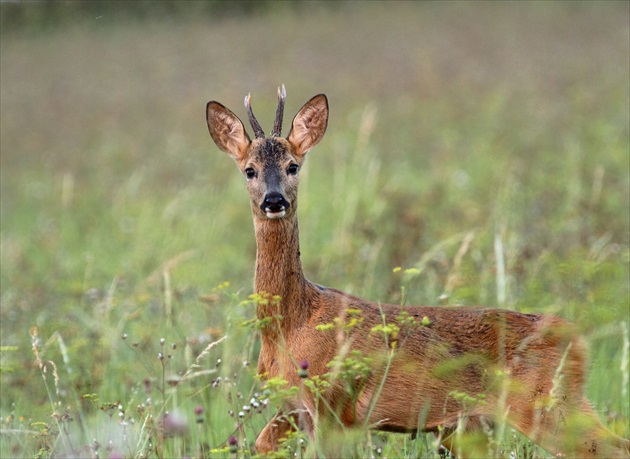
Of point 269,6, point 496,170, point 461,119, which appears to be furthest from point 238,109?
point 269,6

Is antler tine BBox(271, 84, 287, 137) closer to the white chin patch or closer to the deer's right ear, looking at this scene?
the deer's right ear

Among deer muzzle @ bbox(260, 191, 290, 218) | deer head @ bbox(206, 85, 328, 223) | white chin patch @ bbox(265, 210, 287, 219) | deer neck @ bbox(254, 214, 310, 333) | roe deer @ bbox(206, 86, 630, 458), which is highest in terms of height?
deer head @ bbox(206, 85, 328, 223)

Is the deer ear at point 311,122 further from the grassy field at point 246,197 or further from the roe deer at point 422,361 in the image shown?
the grassy field at point 246,197

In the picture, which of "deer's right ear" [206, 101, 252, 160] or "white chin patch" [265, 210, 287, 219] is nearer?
"white chin patch" [265, 210, 287, 219]

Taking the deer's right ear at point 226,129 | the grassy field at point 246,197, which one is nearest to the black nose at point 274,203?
the deer's right ear at point 226,129

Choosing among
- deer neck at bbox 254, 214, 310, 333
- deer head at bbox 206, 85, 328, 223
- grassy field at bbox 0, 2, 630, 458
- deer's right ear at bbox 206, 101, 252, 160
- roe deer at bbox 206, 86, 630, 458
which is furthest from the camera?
grassy field at bbox 0, 2, 630, 458

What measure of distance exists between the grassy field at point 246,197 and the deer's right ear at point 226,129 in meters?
0.84

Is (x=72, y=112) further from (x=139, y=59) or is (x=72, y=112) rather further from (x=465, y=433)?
(x=465, y=433)

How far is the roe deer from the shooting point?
4746 millimetres

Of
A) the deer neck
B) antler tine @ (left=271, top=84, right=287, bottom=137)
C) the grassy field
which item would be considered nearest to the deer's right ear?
antler tine @ (left=271, top=84, right=287, bottom=137)

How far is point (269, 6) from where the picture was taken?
1118 inches

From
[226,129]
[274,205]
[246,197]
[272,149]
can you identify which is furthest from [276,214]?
[246,197]

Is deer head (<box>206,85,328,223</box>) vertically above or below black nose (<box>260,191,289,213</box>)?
above

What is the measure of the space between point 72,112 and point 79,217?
7.43 m
